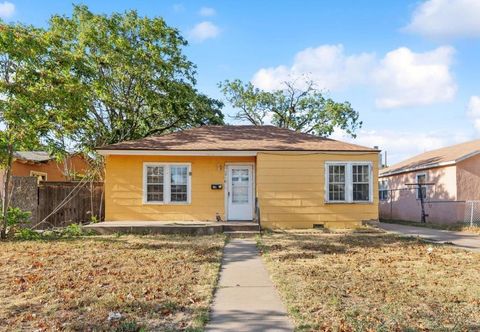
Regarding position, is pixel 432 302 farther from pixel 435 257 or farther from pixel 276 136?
pixel 276 136

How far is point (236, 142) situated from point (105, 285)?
31.3 ft

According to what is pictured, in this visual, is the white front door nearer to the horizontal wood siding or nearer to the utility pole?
the horizontal wood siding

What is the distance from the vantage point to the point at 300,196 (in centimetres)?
1427

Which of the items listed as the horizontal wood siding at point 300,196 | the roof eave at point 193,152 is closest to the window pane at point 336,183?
the horizontal wood siding at point 300,196

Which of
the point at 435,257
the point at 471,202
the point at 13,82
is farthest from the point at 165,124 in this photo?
the point at 435,257

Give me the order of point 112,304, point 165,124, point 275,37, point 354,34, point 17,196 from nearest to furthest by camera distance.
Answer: point 112,304 → point 354,34 → point 17,196 → point 275,37 → point 165,124

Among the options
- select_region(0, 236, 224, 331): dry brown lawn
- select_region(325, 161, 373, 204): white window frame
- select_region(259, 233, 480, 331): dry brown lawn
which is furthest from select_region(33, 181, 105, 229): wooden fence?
select_region(259, 233, 480, 331): dry brown lawn

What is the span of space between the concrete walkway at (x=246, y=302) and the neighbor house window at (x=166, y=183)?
22.1 ft

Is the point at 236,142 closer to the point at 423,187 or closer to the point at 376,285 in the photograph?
the point at 376,285

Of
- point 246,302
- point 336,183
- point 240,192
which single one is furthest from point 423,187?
point 246,302

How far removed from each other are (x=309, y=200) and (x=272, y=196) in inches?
51.2

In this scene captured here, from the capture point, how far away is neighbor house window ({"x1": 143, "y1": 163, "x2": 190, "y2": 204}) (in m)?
14.5

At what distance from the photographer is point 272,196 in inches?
558

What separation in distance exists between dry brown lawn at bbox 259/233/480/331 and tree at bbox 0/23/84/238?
658cm
